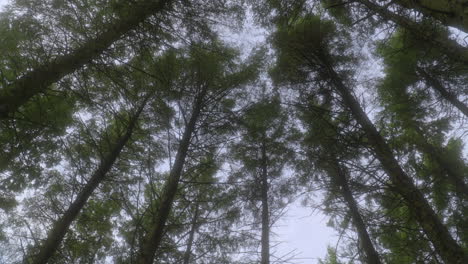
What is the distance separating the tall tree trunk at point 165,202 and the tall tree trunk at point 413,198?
333cm

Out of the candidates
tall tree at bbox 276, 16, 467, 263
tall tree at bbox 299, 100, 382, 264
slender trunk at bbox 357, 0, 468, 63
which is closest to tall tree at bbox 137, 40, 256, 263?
tall tree at bbox 276, 16, 467, 263

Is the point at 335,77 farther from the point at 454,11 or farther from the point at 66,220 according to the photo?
the point at 66,220

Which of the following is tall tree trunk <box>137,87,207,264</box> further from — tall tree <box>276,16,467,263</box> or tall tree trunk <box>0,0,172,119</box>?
tall tree <box>276,16,467,263</box>

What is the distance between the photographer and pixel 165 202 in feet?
11.8

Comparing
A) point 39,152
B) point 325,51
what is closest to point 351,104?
point 325,51

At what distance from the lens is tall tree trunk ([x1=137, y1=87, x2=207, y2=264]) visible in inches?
120

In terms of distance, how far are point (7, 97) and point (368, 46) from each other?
23.8ft

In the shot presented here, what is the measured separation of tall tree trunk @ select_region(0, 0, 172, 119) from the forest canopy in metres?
0.02

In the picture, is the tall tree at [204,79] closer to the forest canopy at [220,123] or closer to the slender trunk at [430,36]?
the forest canopy at [220,123]

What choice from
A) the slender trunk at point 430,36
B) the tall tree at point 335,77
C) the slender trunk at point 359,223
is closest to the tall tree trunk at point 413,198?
the tall tree at point 335,77

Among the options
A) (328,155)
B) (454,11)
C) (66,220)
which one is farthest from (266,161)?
(454,11)

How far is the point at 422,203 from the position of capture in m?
3.76

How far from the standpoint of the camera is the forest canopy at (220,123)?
362 cm

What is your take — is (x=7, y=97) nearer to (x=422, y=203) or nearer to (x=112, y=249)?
(x=422, y=203)
